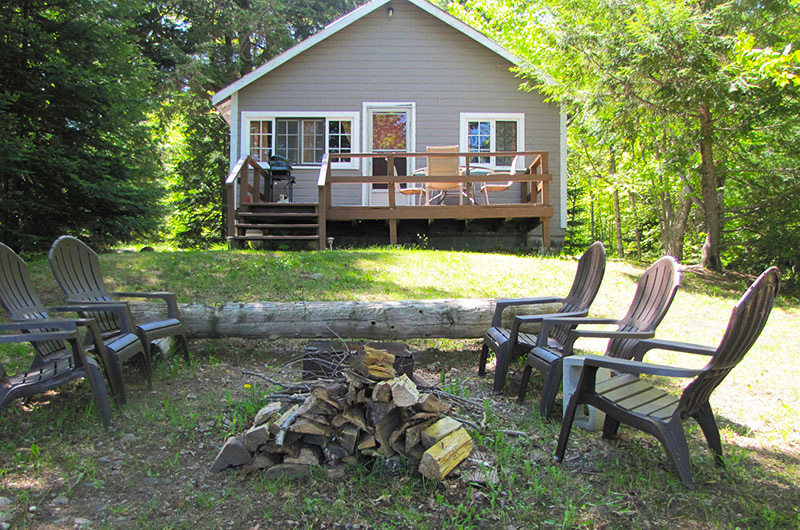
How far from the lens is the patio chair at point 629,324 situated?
3.17m

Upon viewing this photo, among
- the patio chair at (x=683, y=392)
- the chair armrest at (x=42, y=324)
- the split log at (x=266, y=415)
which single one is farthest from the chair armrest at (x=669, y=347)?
the chair armrest at (x=42, y=324)

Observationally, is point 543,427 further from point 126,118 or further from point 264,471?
point 126,118

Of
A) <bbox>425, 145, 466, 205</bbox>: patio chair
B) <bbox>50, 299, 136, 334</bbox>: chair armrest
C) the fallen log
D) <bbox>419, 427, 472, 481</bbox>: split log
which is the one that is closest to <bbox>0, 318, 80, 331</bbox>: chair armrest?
<bbox>50, 299, 136, 334</bbox>: chair armrest

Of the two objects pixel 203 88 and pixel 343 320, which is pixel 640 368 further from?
pixel 203 88

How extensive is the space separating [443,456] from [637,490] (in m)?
0.97

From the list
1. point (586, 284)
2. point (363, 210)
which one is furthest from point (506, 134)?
point (586, 284)

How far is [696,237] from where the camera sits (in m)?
15.4

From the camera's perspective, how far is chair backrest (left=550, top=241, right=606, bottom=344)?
392 cm

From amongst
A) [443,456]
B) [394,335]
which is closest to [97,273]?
[394,335]

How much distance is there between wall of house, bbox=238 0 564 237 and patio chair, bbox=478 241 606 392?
25.6ft

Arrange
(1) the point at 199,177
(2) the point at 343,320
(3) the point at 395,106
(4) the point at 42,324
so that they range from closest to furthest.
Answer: (4) the point at 42,324, (2) the point at 343,320, (3) the point at 395,106, (1) the point at 199,177

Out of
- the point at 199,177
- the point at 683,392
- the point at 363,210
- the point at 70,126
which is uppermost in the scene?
Answer: the point at 70,126

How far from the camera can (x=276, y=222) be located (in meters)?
10.5

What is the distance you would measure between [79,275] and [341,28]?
9.18 metres
